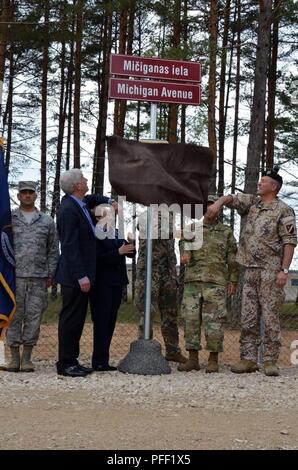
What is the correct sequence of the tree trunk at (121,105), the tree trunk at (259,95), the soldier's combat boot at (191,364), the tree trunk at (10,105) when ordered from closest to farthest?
the soldier's combat boot at (191,364), the tree trunk at (259,95), the tree trunk at (121,105), the tree trunk at (10,105)

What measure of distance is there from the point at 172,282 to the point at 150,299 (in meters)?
0.44

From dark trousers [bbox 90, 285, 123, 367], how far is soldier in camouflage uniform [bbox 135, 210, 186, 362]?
0.35 metres

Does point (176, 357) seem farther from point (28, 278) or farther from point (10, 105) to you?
point (10, 105)

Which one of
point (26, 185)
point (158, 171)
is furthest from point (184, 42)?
point (26, 185)

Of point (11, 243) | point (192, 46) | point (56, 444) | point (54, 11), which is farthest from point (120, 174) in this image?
point (54, 11)

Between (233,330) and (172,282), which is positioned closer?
(172,282)

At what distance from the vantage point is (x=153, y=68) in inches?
287

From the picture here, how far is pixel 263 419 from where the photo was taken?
17.5ft

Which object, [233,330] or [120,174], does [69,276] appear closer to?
[120,174]

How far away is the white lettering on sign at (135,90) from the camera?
7156mm

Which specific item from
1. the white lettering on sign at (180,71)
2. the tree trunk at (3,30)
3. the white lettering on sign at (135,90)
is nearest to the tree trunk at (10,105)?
the tree trunk at (3,30)

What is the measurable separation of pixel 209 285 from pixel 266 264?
574 millimetres

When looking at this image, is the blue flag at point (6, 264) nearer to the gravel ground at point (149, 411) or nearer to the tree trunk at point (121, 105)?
the gravel ground at point (149, 411)

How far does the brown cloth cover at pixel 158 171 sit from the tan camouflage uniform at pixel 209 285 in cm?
40
